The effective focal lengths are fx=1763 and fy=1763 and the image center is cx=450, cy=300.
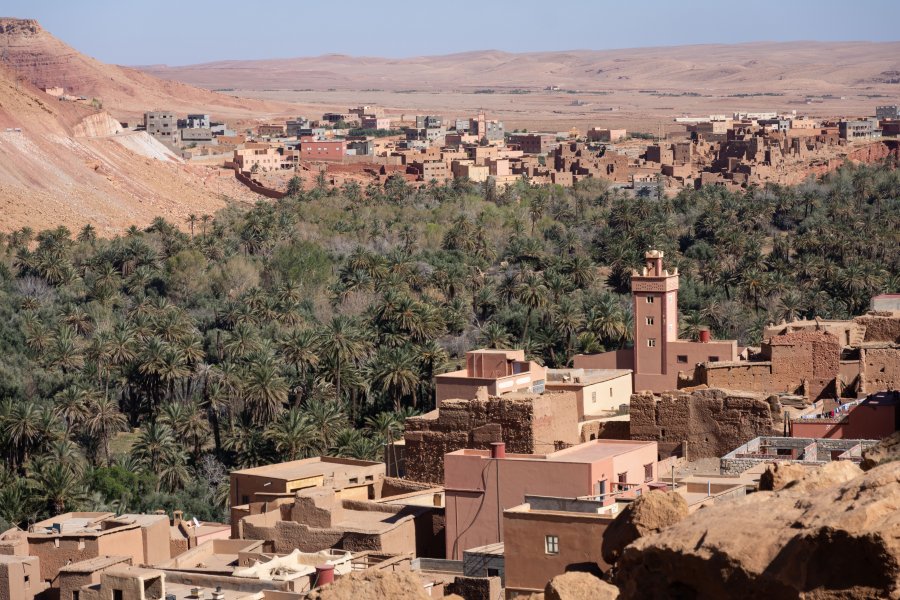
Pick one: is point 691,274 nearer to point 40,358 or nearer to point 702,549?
point 40,358

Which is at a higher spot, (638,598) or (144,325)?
(638,598)

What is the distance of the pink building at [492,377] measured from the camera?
1172 inches

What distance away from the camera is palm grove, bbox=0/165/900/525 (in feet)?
135

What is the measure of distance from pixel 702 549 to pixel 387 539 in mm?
12901

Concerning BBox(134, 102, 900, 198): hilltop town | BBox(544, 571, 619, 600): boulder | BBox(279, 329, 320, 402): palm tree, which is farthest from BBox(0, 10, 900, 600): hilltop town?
BBox(134, 102, 900, 198): hilltop town

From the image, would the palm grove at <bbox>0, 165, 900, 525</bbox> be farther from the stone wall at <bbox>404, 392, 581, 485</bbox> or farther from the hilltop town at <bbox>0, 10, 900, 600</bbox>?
the stone wall at <bbox>404, 392, 581, 485</bbox>

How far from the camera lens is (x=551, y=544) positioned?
56.9 ft

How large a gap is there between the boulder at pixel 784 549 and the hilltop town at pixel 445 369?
20mm

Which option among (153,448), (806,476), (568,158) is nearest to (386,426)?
(153,448)

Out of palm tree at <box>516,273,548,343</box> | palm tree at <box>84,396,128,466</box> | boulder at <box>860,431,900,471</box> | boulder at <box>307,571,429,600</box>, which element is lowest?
palm tree at <box>84,396,128,466</box>

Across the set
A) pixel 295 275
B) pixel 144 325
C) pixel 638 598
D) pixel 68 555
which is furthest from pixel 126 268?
pixel 638 598

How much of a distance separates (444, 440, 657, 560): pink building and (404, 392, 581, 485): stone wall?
214cm

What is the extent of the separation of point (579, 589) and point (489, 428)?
521 inches

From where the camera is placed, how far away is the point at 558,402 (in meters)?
25.8
